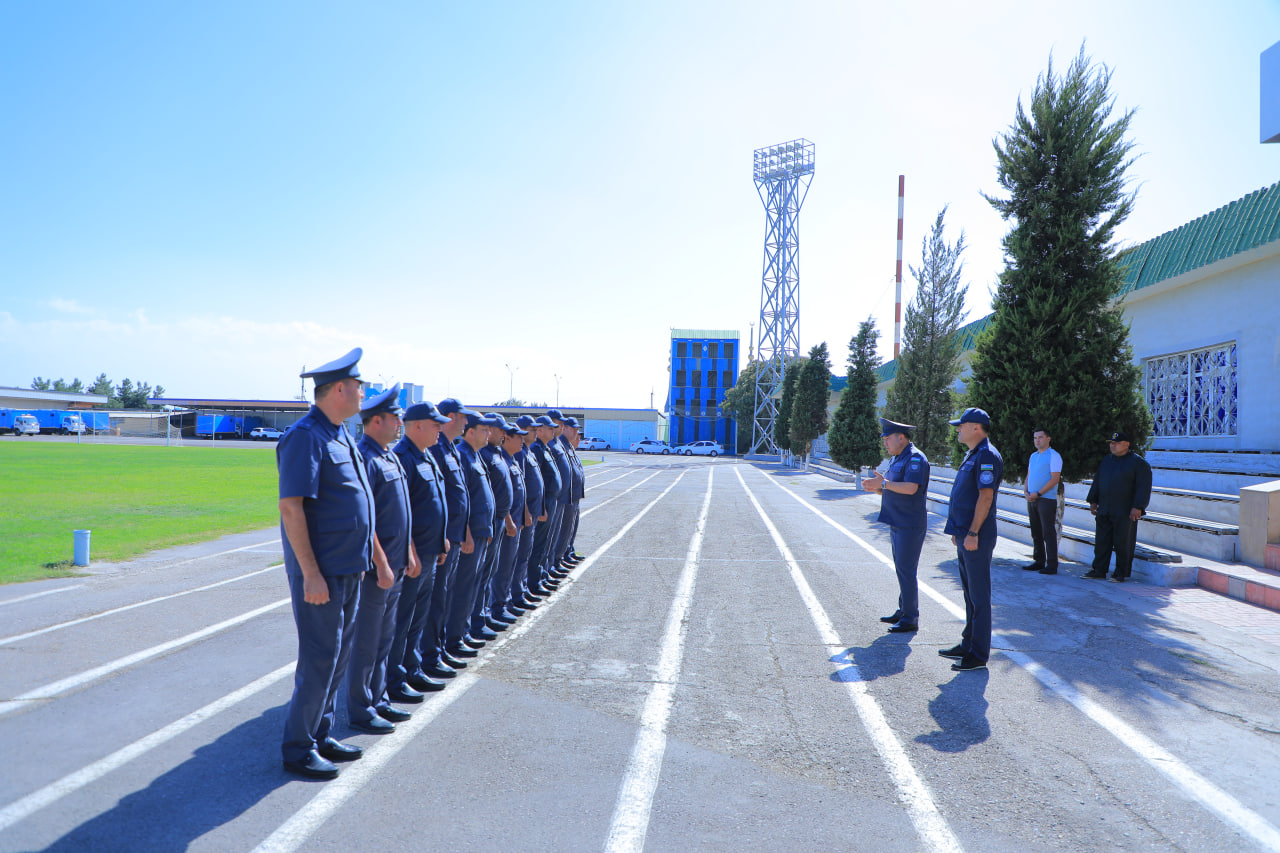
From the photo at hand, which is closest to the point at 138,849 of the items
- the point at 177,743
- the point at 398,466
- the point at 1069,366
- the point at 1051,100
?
the point at 177,743

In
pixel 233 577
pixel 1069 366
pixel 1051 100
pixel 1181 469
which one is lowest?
pixel 233 577

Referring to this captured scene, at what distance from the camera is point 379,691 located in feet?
14.9

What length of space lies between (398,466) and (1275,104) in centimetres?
1560

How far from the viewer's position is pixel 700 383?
85.9 m

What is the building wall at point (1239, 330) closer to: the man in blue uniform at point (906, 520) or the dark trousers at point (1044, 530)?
the dark trousers at point (1044, 530)

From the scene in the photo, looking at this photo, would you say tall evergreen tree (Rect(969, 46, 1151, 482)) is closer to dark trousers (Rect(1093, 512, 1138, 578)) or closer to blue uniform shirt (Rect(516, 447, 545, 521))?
dark trousers (Rect(1093, 512, 1138, 578))

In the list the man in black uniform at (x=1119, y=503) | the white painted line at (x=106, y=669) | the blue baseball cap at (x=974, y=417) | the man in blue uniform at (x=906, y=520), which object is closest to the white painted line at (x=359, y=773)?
the white painted line at (x=106, y=669)

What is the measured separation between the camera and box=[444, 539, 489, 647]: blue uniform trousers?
5.76 meters

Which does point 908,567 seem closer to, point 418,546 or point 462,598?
point 462,598

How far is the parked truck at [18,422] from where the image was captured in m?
72.3

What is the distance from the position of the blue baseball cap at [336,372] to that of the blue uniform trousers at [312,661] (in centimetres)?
105

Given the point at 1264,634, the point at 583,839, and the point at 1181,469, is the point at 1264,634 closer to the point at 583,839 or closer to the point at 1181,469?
the point at 583,839

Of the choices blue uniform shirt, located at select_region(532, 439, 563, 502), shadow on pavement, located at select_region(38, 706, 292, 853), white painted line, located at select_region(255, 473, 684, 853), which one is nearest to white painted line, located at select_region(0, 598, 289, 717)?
shadow on pavement, located at select_region(38, 706, 292, 853)

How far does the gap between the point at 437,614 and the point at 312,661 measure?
169cm
